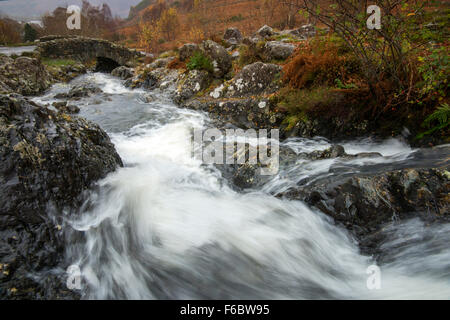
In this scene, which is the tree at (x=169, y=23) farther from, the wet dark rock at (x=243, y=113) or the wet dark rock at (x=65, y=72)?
the wet dark rock at (x=243, y=113)

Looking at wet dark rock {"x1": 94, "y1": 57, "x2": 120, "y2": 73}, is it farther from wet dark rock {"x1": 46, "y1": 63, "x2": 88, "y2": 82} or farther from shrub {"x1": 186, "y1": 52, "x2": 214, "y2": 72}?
shrub {"x1": 186, "y1": 52, "x2": 214, "y2": 72}

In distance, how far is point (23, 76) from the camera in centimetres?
1220

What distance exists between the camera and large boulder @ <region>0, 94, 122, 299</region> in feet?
7.37

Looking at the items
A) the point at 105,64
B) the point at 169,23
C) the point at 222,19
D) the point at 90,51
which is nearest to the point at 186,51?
the point at 90,51

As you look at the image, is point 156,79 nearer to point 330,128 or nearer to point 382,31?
point 330,128

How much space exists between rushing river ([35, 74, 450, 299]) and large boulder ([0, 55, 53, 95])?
38.4 ft

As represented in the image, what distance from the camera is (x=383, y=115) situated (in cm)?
513

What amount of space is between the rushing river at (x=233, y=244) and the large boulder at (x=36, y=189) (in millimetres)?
256

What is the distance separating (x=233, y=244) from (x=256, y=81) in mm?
6191

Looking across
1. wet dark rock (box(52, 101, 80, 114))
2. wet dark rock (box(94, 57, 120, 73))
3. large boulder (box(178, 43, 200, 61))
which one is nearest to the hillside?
large boulder (box(178, 43, 200, 61))

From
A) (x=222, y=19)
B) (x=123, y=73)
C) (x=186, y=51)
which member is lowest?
(x=186, y=51)

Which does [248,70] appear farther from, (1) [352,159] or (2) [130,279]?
(2) [130,279]

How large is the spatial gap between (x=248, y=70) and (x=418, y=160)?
5980mm
